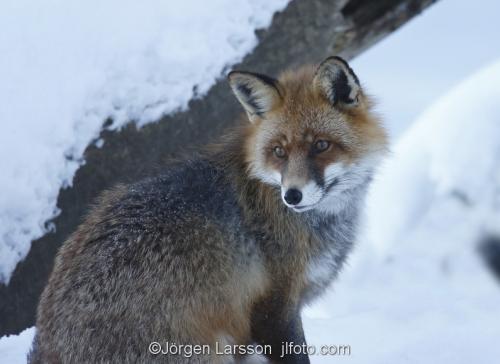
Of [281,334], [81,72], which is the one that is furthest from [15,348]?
[81,72]

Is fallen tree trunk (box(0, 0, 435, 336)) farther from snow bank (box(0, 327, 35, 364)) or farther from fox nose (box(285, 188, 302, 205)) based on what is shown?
fox nose (box(285, 188, 302, 205))

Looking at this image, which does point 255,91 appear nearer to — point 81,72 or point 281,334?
point 281,334

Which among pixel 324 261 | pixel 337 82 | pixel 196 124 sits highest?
pixel 196 124

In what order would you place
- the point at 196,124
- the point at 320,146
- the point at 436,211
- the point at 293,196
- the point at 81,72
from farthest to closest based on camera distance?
the point at 436,211
the point at 196,124
the point at 81,72
the point at 320,146
the point at 293,196

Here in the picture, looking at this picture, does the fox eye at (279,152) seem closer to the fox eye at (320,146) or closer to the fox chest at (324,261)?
the fox eye at (320,146)

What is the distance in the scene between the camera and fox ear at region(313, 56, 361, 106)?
3910 millimetres

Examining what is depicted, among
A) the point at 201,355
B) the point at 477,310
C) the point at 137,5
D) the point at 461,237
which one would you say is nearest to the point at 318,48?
the point at 137,5

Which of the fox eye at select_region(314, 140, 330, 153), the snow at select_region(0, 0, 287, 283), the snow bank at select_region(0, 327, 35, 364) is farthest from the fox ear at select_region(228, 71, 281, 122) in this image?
the snow bank at select_region(0, 327, 35, 364)

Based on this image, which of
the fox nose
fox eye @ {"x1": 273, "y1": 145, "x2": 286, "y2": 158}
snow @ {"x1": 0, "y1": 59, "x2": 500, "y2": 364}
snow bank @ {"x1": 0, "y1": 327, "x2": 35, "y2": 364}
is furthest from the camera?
snow @ {"x1": 0, "y1": 59, "x2": 500, "y2": 364}

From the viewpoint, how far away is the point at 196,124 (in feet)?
21.1

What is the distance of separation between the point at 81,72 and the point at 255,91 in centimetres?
237

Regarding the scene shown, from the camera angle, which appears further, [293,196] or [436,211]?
[436,211]

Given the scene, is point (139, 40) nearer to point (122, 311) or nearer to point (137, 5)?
point (137, 5)

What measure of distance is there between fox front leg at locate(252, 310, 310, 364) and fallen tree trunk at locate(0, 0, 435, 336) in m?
1.17
